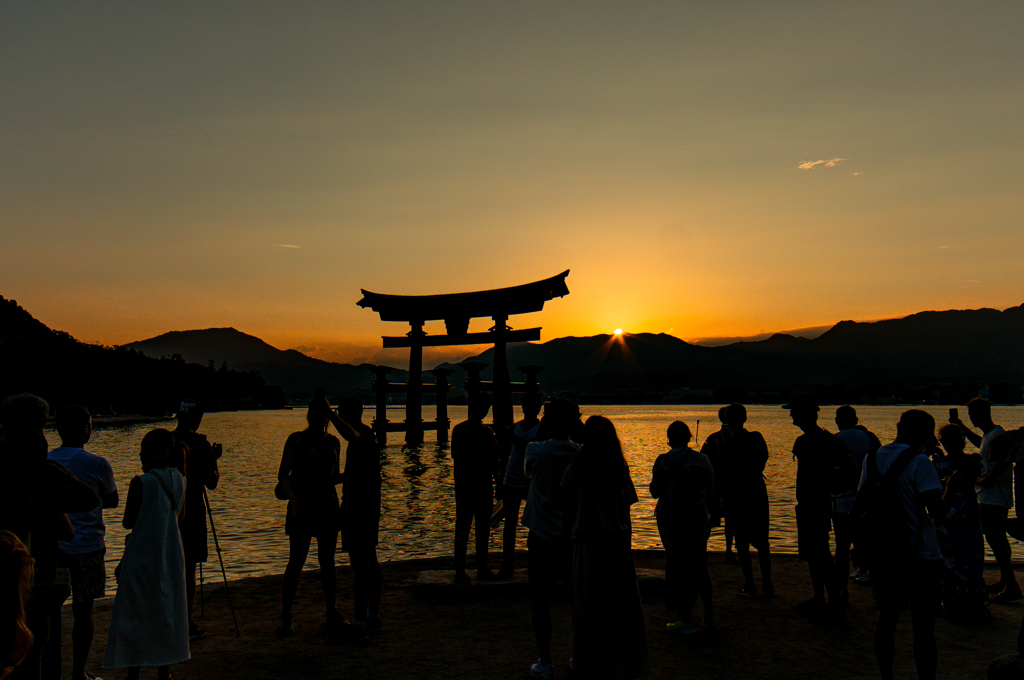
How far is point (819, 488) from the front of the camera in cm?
618

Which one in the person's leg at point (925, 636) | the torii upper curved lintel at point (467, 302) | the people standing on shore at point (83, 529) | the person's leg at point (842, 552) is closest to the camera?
the person's leg at point (925, 636)

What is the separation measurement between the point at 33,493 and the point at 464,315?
24468mm

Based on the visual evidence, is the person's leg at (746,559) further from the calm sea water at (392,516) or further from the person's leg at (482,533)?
the calm sea water at (392,516)

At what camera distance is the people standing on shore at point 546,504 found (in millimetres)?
4832

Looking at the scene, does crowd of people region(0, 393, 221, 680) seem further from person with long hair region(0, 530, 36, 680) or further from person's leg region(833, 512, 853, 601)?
person's leg region(833, 512, 853, 601)

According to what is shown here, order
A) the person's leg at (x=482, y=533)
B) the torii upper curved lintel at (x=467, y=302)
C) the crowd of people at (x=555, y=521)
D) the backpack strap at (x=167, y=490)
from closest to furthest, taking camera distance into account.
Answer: the crowd of people at (x=555, y=521) → the backpack strap at (x=167, y=490) → the person's leg at (x=482, y=533) → the torii upper curved lintel at (x=467, y=302)

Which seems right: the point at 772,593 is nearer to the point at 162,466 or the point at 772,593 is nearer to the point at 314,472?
the point at 314,472

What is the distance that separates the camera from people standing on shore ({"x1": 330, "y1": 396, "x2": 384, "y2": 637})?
574cm

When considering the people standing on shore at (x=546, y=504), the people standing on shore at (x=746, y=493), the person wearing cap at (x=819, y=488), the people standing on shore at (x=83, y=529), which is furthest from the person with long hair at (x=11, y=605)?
the people standing on shore at (x=746, y=493)

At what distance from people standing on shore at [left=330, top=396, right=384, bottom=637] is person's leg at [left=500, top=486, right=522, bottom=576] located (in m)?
1.53

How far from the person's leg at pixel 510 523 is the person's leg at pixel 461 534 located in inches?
15.1

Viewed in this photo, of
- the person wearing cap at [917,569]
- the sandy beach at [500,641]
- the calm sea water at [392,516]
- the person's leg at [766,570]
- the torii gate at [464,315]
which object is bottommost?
the calm sea water at [392,516]

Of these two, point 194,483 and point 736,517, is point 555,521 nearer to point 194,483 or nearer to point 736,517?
point 736,517

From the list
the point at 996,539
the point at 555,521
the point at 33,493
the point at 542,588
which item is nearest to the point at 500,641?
the point at 542,588
